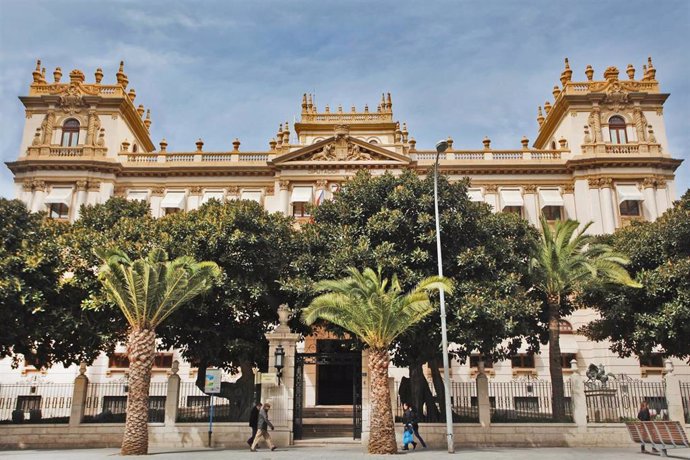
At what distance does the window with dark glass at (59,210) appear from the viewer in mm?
39812

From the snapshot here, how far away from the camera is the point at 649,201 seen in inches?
1527

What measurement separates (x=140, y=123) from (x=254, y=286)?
25994 millimetres

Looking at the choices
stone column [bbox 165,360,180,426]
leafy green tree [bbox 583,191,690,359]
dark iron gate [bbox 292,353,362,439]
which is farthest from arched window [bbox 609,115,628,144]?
stone column [bbox 165,360,180,426]

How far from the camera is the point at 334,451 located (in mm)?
20250

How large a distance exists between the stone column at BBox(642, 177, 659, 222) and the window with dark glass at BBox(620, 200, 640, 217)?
467 mm

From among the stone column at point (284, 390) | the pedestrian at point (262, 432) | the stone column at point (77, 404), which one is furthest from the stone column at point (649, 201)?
the stone column at point (77, 404)

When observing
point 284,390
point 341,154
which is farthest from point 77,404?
point 341,154

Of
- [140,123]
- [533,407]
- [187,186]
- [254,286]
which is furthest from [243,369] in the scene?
[140,123]

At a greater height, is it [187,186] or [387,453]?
[187,186]

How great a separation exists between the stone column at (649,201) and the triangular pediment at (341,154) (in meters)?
15.7

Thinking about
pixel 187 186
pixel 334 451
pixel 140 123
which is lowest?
pixel 334 451

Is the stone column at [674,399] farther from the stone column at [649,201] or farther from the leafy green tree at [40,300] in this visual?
the leafy green tree at [40,300]

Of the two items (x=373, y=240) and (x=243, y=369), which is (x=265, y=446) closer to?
(x=243, y=369)

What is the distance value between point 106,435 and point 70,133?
26268 millimetres
